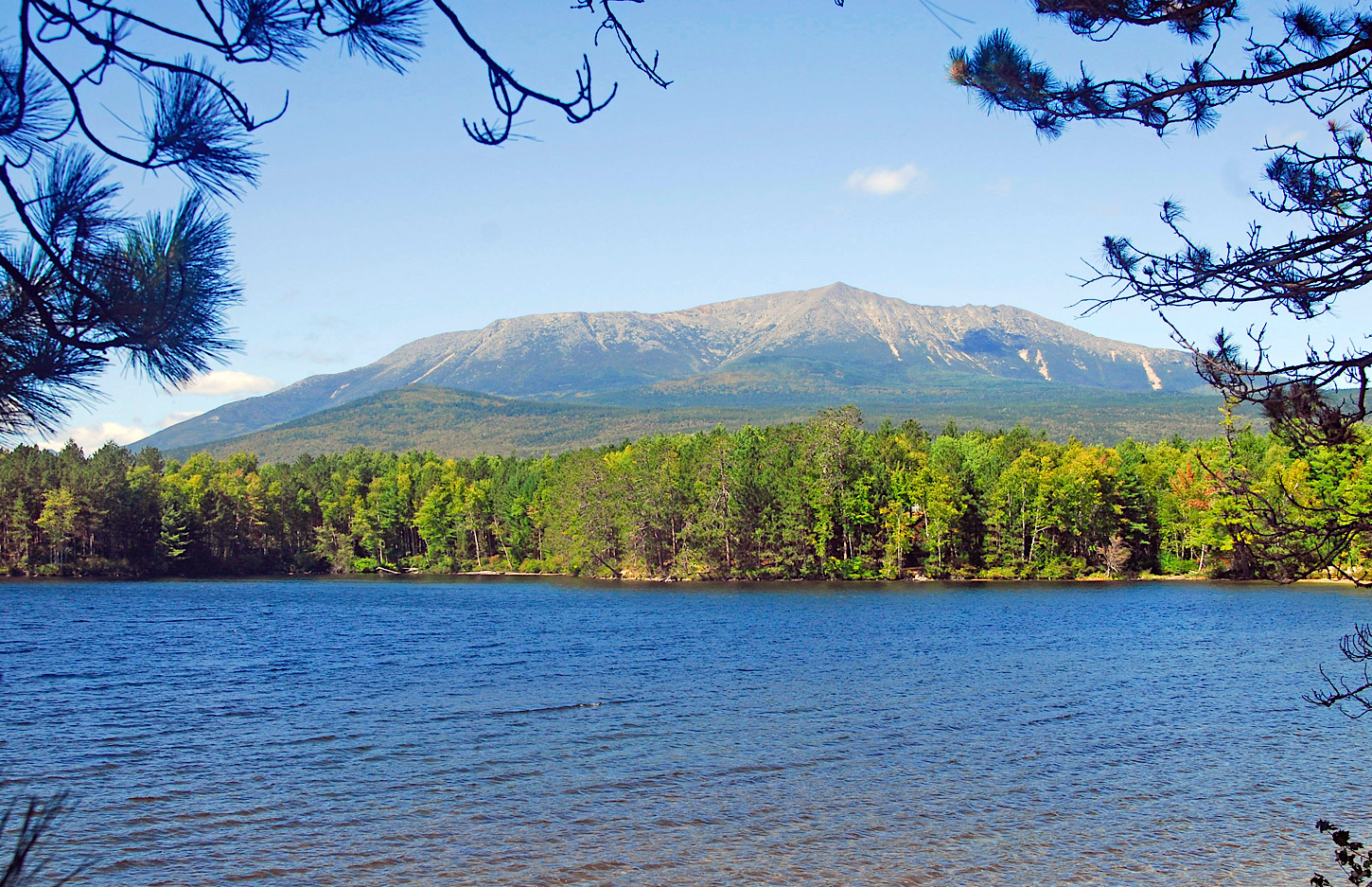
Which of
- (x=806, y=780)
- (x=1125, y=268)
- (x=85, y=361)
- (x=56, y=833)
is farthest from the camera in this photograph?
(x=806, y=780)

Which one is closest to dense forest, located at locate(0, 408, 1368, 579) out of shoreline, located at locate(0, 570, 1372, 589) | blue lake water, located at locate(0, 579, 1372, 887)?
shoreline, located at locate(0, 570, 1372, 589)

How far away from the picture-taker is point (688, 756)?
65.9 feet

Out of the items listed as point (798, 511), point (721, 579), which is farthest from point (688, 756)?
point (721, 579)

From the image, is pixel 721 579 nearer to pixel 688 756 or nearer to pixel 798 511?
pixel 798 511

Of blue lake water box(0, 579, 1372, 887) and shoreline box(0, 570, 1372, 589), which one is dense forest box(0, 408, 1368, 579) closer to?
shoreline box(0, 570, 1372, 589)

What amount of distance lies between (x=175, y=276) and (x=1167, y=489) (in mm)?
87434

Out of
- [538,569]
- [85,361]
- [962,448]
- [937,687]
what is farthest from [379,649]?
[962,448]

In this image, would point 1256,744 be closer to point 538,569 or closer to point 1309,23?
point 1309,23

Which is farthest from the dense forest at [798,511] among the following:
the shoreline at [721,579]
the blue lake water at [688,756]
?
the blue lake water at [688,756]

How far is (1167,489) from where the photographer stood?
82.9 meters

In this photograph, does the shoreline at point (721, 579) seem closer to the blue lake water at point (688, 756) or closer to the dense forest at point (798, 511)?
the dense forest at point (798, 511)

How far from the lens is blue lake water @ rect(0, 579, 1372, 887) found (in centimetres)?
1435

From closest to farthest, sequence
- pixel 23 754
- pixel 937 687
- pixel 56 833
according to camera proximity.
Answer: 1. pixel 56 833
2. pixel 23 754
3. pixel 937 687

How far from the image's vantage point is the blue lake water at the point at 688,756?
14.4 meters
